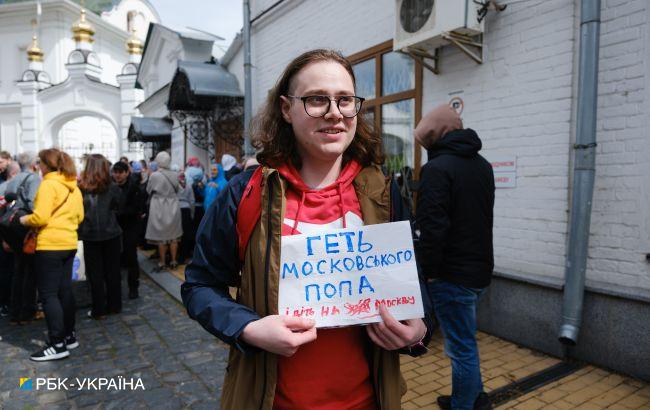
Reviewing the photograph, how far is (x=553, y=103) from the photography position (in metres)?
3.82

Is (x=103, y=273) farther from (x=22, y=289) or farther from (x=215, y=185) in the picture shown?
(x=215, y=185)

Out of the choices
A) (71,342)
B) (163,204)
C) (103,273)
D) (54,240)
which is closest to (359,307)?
(54,240)

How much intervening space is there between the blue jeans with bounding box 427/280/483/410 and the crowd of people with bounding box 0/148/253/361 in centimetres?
303

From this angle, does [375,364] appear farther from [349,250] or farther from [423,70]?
[423,70]

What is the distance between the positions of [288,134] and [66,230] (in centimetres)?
348

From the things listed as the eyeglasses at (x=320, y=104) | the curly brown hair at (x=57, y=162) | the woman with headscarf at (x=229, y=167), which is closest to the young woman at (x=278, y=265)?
the eyeglasses at (x=320, y=104)

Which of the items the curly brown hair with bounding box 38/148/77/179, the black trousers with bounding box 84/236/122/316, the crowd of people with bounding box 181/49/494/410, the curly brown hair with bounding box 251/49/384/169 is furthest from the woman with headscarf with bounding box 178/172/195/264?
the crowd of people with bounding box 181/49/494/410

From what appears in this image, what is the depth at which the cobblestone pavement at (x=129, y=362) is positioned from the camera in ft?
10.7

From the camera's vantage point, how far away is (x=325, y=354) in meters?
1.34

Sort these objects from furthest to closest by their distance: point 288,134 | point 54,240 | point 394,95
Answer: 1. point 394,95
2. point 54,240
3. point 288,134

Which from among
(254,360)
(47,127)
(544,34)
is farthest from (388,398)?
(47,127)

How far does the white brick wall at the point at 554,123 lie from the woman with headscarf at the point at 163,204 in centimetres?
426

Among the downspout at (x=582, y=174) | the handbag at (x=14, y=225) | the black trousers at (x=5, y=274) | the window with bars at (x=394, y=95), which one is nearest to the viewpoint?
the downspout at (x=582, y=174)

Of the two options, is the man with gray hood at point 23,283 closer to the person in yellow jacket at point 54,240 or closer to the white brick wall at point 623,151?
the person in yellow jacket at point 54,240
